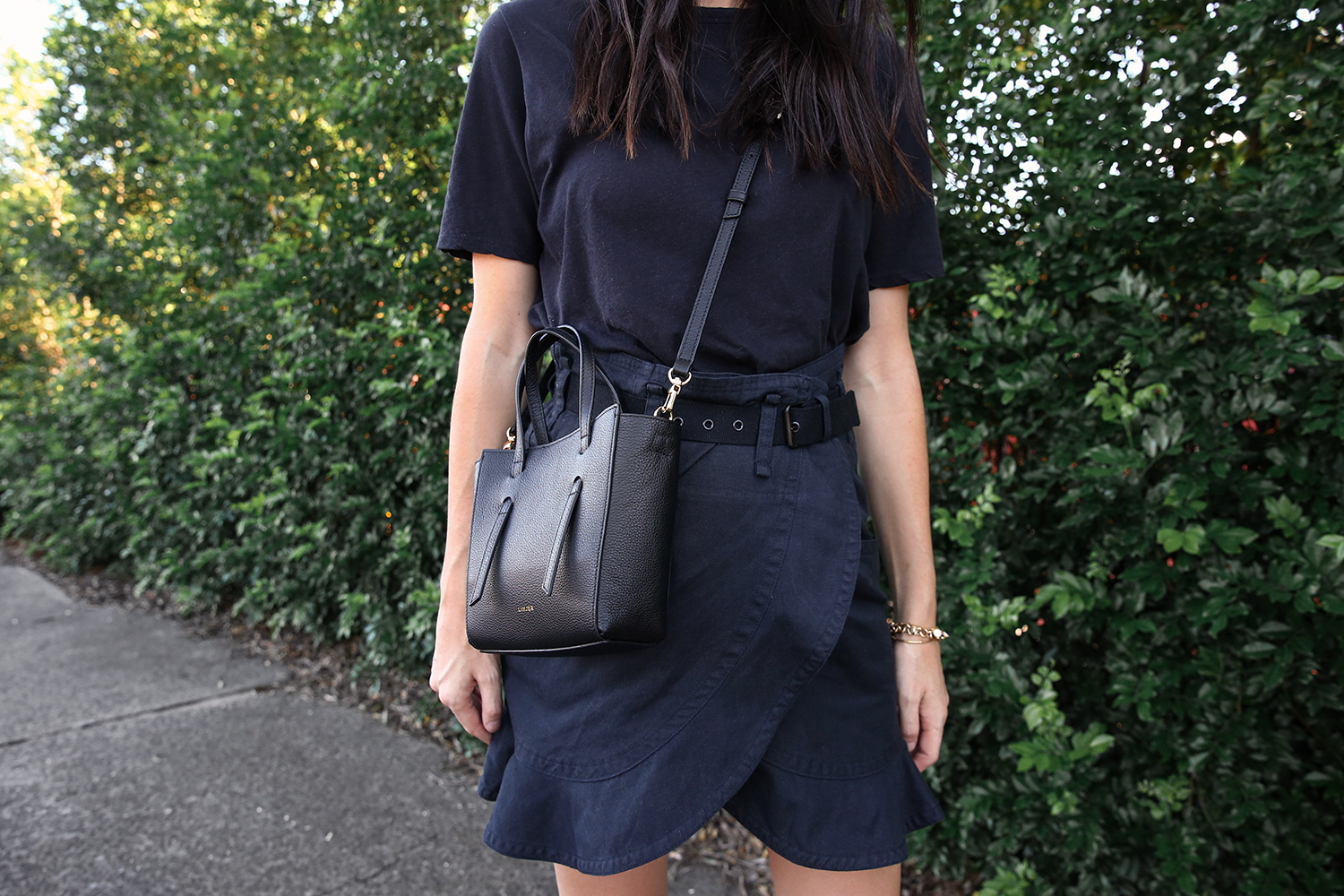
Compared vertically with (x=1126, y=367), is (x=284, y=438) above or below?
below

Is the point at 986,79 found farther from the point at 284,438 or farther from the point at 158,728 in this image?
the point at 158,728

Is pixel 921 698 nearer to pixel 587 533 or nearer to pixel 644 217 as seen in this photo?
pixel 587 533

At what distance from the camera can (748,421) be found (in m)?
1.01

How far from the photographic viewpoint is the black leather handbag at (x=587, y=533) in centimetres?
88

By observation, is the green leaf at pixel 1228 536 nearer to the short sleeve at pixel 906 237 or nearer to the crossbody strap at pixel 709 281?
the short sleeve at pixel 906 237

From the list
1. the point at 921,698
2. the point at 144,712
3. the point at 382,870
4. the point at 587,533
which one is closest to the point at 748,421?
the point at 587,533

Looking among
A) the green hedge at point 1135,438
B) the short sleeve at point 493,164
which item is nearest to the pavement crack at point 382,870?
the green hedge at point 1135,438

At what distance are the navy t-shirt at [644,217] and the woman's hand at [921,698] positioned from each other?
1.50 feet

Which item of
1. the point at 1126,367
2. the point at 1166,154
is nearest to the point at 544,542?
the point at 1126,367

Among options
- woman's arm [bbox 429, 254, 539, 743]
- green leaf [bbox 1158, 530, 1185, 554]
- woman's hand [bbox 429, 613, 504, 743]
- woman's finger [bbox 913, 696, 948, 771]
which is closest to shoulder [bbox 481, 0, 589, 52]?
woman's arm [bbox 429, 254, 539, 743]

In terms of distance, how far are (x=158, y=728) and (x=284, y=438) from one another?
1.33 m

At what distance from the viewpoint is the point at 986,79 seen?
1944 millimetres

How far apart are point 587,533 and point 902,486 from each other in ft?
1.77

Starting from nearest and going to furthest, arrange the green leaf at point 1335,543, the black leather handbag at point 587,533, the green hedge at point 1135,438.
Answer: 1. the black leather handbag at point 587,533
2. the green leaf at point 1335,543
3. the green hedge at point 1135,438
